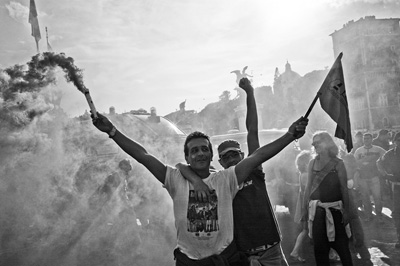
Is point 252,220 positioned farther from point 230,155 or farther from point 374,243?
point 374,243

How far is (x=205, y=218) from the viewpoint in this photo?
2.32 metres

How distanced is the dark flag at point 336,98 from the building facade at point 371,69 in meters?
31.3

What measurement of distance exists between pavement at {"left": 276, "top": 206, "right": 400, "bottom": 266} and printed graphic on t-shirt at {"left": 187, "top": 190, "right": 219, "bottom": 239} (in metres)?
2.34

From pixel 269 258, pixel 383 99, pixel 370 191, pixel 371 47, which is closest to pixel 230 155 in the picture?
pixel 269 258

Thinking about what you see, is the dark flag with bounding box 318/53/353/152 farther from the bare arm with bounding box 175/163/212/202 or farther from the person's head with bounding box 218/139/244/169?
the bare arm with bounding box 175/163/212/202

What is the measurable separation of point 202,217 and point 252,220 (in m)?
0.54

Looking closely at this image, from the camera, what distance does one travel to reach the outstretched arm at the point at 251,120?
9.93 feet

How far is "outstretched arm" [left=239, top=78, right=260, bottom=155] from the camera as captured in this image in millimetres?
3027

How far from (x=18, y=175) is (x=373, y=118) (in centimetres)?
4185

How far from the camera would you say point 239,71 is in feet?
45.7

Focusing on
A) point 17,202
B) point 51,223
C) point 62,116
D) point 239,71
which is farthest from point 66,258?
point 239,71

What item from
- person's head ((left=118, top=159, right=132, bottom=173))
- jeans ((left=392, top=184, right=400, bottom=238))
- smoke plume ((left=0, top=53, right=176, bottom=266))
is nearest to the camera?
jeans ((left=392, top=184, right=400, bottom=238))

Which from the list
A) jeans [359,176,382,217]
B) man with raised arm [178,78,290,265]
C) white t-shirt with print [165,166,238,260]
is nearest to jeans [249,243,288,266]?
man with raised arm [178,78,290,265]

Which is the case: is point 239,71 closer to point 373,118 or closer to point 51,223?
point 51,223
